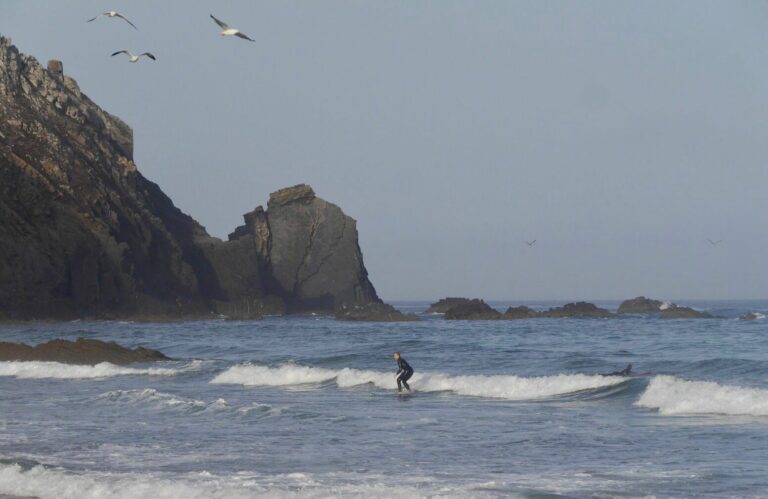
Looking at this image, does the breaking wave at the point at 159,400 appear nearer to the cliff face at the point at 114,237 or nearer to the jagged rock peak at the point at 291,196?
the cliff face at the point at 114,237

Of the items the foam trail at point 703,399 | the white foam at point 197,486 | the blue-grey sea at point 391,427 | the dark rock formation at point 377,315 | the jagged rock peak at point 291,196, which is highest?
the jagged rock peak at point 291,196

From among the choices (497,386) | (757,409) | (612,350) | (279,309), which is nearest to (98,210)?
(279,309)

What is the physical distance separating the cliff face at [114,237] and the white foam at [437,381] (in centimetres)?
5049

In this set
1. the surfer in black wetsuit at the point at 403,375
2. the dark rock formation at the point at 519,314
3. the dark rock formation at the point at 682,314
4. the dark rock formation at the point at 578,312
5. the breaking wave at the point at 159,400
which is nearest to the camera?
the breaking wave at the point at 159,400

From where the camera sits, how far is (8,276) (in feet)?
258

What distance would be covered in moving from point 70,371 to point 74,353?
299cm

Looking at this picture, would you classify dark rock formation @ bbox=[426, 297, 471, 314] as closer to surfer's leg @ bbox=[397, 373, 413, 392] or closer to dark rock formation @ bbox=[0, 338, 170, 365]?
dark rock formation @ bbox=[0, 338, 170, 365]

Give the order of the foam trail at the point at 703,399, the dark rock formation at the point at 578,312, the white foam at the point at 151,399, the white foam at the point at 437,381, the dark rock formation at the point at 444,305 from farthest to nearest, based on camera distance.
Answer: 1. the dark rock formation at the point at 444,305
2. the dark rock formation at the point at 578,312
3. the white foam at the point at 437,381
4. the white foam at the point at 151,399
5. the foam trail at the point at 703,399

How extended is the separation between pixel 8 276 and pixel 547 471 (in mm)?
70931

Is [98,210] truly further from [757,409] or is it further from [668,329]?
[757,409]

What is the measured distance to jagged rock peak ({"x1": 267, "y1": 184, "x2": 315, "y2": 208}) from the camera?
119625mm

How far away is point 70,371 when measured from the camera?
35.1 m

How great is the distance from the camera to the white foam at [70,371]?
114 ft

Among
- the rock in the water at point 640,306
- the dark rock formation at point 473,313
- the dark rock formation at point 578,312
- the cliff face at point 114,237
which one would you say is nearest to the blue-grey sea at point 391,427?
the dark rock formation at point 473,313
